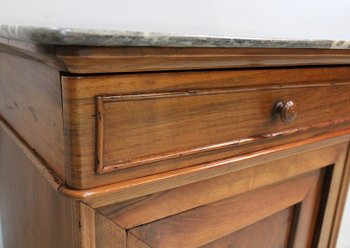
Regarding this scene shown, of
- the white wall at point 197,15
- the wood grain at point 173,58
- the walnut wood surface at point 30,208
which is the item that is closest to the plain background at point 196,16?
the white wall at point 197,15

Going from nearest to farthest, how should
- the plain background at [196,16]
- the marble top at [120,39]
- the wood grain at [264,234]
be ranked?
the marble top at [120,39] → the wood grain at [264,234] → the plain background at [196,16]

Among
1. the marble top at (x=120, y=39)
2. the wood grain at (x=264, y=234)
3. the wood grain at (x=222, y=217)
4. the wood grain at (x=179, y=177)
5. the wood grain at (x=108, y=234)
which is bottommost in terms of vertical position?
the wood grain at (x=264, y=234)

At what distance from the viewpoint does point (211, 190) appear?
47 cm

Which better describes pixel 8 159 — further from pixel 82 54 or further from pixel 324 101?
pixel 324 101

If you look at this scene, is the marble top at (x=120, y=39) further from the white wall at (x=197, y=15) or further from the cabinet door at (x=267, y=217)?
the white wall at (x=197, y=15)

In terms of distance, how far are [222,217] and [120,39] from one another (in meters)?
0.33

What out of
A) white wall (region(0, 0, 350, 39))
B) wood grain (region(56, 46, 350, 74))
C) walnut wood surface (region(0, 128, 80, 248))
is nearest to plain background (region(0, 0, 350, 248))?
white wall (region(0, 0, 350, 39))

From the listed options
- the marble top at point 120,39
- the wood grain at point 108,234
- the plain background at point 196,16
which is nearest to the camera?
the marble top at point 120,39

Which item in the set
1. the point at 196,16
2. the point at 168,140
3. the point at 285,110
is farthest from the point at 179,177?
the point at 196,16

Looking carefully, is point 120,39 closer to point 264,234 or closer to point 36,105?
point 36,105

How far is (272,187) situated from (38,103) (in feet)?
1.28

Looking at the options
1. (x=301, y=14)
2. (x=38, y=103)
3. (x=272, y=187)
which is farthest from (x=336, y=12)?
(x=38, y=103)

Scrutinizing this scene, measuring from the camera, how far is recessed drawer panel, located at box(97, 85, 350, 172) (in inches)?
13.9

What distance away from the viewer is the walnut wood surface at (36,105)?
36 centimetres
